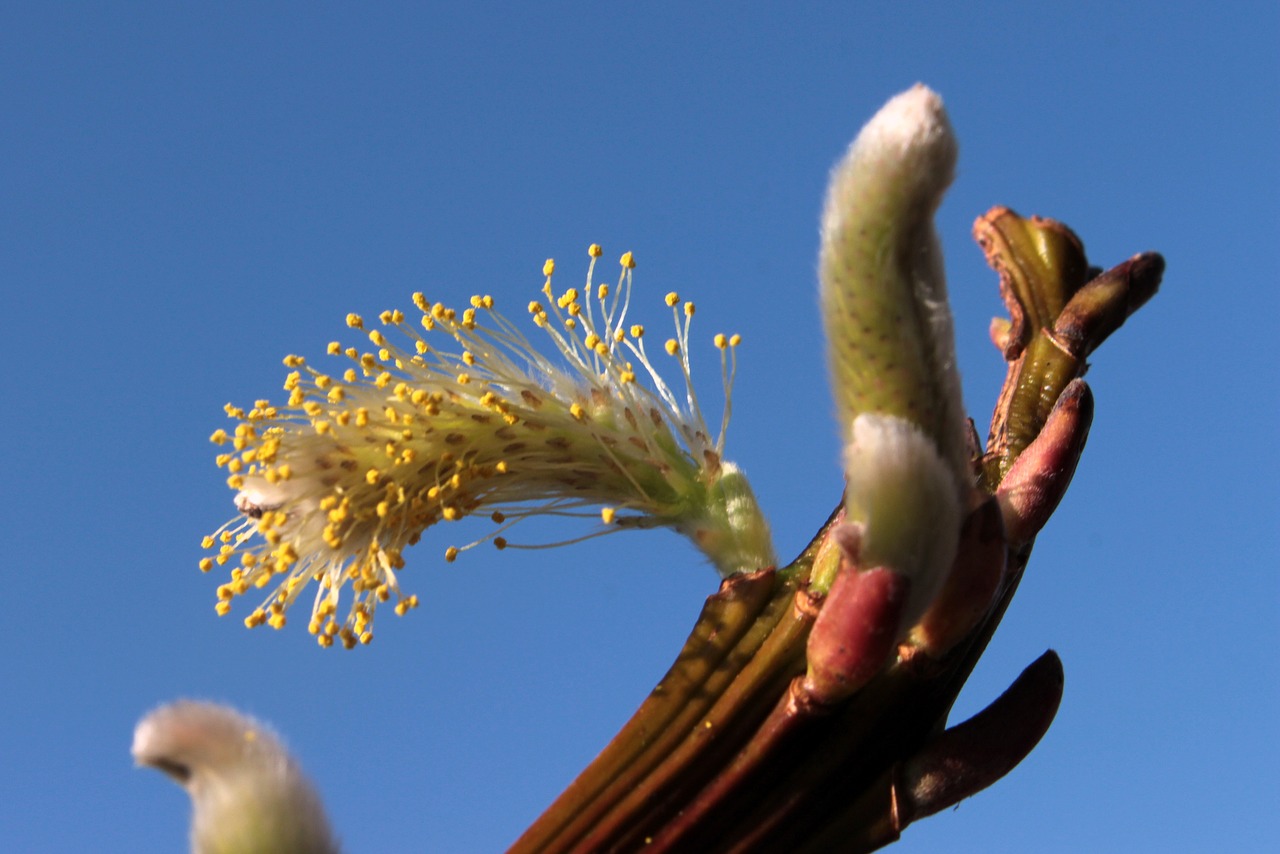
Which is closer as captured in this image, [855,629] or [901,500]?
[901,500]

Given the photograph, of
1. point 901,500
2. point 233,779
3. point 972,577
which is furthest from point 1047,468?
point 233,779

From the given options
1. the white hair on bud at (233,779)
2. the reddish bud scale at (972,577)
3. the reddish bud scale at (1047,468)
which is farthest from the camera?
the reddish bud scale at (1047,468)

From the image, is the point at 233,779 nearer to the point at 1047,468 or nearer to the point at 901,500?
the point at 901,500

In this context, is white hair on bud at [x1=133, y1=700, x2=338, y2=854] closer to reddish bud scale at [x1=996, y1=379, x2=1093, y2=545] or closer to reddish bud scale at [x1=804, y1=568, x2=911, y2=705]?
reddish bud scale at [x1=804, y1=568, x2=911, y2=705]

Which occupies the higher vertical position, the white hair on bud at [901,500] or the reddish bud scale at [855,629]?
the white hair on bud at [901,500]

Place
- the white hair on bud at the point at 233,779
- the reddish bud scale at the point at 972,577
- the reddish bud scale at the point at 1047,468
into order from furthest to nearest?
1. the reddish bud scale at the point at 1047,468
2. the reddish bud scale at the point at 972,577
3. the white hair on bud at the point at 233,779

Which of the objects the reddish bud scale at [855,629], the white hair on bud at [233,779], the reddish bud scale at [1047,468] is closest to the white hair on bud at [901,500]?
the reddish bud scale at [855,629]

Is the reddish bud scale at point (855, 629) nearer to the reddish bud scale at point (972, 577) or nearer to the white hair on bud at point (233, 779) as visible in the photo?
the reddish bud scale at point (972, 577)


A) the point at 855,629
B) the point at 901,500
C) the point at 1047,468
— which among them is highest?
the point at 1047,468

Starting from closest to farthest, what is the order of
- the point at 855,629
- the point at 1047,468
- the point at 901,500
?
the point at 901,500
the point at 855,629
the point at 1047,468

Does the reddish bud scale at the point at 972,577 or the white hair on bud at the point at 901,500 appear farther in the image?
the reddish bud scale at the point at 972,577

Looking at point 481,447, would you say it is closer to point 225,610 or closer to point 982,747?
point 225,610

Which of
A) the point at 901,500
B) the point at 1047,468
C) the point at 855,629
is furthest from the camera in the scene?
the point at 1047,468
